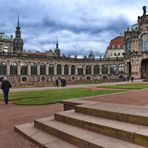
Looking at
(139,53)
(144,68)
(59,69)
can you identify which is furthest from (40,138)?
(59,69)

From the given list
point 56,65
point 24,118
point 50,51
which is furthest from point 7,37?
point 24,118

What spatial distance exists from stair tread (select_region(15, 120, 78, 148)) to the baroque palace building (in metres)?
63.0

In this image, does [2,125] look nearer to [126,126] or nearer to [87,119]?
[87,119]

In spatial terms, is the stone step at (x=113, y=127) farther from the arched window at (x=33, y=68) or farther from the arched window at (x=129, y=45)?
the arched window at (x=129, y=45)

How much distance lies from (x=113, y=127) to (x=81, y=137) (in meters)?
1.04

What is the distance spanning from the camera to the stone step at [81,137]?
678cm

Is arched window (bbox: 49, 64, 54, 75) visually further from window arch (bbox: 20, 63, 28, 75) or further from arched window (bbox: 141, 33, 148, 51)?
arched window (bbox: 141, 33, 148, 51)

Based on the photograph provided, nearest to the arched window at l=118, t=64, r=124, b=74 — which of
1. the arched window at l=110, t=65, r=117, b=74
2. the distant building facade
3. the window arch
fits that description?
the arched window at l=110, t=65, r=117, b=74

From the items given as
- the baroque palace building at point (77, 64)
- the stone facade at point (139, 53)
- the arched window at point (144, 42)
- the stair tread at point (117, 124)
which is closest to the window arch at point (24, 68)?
the baroque palace building at point (77, 64)

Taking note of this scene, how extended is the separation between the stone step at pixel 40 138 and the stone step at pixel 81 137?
0.17 metres

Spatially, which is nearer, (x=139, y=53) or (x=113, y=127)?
(x=113, y=127)

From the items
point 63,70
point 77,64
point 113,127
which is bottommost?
point 113,127

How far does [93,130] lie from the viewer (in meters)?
8.19

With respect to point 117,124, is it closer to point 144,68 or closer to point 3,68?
point 144,68
